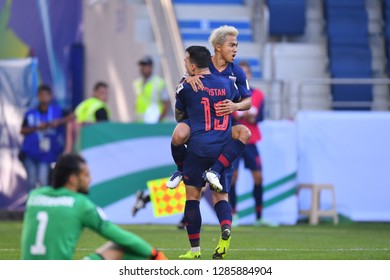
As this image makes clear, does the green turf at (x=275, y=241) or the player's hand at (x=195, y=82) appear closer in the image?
the player's hand at (x=195, y=82)

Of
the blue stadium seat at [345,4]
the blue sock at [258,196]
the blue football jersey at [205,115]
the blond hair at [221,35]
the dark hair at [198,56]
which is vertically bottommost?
the blue sock at [258,196]

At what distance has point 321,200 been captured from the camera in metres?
18.6

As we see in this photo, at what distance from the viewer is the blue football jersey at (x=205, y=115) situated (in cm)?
1127

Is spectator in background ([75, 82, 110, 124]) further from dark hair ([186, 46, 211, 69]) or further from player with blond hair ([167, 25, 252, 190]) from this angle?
dark hair ([186, 46, 211, 69])

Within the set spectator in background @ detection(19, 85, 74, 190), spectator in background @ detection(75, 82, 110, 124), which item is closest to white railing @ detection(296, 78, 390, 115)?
spectator in background @ detection(75, 82, 110, 124)

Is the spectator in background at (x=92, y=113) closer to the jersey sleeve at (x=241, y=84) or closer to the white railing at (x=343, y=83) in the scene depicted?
the white railing at (x=343, y=83)

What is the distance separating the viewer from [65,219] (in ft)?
25.0

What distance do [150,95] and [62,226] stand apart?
40.3 feet

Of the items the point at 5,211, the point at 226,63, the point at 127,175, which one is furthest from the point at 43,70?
the point at 226,63

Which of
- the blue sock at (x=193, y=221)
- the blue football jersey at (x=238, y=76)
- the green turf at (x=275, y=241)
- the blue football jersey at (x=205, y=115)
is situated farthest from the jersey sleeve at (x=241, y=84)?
the green turf at (x=275, y=241)

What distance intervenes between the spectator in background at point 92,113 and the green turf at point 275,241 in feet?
5.08

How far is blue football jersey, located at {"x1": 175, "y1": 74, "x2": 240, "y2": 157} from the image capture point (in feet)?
37.0

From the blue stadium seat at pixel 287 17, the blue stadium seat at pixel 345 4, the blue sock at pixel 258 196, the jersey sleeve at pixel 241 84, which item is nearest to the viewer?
the jersey sleeve at pixel 241 84

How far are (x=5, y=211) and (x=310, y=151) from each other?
493 centimetres
